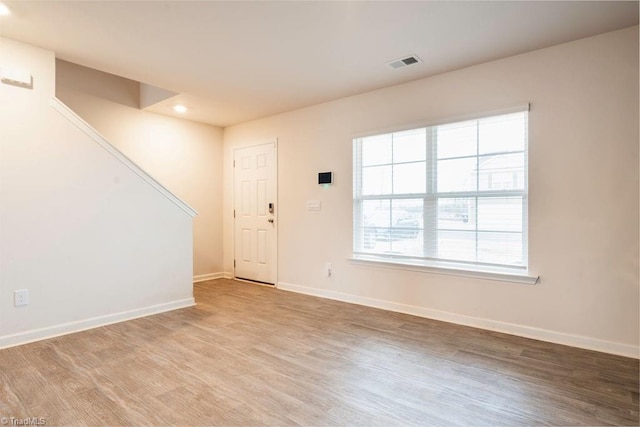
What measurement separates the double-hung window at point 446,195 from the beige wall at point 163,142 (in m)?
2.66

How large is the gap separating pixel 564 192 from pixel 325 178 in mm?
2504

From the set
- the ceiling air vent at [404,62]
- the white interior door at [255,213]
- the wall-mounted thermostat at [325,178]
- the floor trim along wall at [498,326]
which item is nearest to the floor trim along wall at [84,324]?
the white interior door at [255,213]

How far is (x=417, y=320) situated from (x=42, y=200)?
11.9 ft

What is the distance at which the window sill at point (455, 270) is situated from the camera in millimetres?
3078

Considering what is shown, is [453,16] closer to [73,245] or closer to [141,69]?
[141,69]

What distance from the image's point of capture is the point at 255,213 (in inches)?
211

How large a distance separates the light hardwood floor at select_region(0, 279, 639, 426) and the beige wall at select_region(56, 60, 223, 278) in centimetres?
236

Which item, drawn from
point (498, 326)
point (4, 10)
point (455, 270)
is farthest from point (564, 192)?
point (4, 10)

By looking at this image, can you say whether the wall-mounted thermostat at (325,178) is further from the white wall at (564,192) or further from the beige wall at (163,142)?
the beige wall at (163,142)

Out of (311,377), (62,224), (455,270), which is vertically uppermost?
(62,224)

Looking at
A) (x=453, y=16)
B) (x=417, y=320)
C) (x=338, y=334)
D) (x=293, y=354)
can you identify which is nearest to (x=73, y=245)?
(x=293, y=354)

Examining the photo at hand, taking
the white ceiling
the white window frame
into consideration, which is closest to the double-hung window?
the white window frame

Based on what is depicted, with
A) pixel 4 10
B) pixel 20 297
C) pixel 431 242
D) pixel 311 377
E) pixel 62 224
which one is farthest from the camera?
pixel 431 242

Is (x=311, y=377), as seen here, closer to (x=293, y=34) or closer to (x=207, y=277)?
(x=293, y=34)
